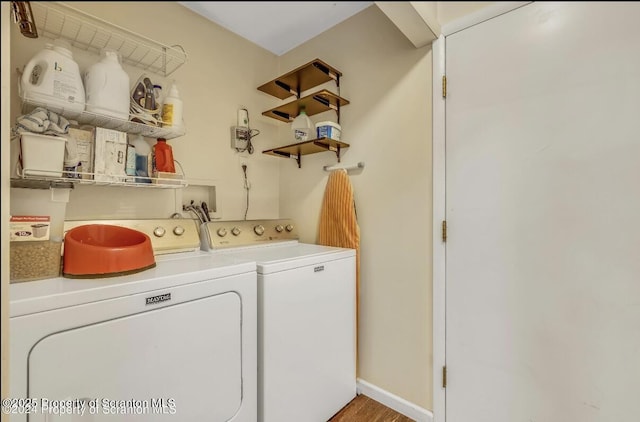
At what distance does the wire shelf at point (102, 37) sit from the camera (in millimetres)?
457

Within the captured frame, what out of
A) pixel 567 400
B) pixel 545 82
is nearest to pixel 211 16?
pixel 545 82

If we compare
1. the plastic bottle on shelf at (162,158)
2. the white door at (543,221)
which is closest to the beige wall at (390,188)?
the white door at (543,221)

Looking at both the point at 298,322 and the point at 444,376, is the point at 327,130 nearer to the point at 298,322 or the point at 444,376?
the point at 298,322

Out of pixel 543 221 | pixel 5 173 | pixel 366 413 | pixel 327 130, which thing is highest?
pixel 327 130

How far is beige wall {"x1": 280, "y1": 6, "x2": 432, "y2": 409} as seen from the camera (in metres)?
1.58

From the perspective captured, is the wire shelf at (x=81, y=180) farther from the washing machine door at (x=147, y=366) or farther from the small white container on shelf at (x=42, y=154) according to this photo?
the washing machine door at (x=147, y=366)

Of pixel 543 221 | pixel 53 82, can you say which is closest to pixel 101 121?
pixel 53 82

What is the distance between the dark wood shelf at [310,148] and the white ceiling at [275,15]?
1148 mm

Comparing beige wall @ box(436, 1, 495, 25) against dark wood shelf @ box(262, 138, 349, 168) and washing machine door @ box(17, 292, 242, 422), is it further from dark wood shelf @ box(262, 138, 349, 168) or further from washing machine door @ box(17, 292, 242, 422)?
dark wood shelf @ box(262, 138, 349, 168)

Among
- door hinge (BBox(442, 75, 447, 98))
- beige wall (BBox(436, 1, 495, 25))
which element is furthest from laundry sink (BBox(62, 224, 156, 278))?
door hinge (BBox(442, 75, 447, 98))

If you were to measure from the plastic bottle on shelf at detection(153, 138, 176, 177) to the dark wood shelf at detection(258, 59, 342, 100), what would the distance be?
52 cm

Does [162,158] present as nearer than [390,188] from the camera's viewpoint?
Yes

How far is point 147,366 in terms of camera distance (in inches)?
37.7

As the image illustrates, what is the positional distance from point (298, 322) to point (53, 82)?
52.1 inches
